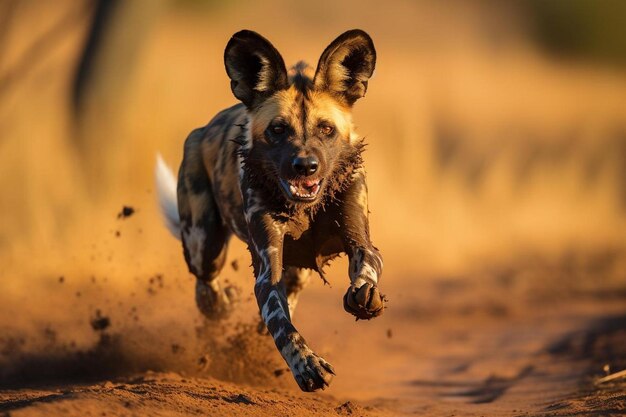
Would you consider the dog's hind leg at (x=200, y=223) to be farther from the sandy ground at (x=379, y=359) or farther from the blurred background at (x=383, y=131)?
the blurred background at (x=383, y=131)

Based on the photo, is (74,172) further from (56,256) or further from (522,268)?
(522,268)

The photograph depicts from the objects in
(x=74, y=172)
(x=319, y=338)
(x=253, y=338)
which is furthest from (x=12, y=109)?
(x=253, y=338)

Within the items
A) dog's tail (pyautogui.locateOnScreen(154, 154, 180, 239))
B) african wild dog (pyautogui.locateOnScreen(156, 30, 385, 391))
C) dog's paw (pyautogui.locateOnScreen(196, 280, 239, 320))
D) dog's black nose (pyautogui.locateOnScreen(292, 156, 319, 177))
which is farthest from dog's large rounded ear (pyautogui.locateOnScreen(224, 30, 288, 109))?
dog's tail (pyautogui.locateOnScreen(154, 154, 180, 239))

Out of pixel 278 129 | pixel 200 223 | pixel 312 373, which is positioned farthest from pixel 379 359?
pixel 312 373

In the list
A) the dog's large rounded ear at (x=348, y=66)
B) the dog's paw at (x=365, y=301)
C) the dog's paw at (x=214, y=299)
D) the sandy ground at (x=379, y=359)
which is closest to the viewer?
the dog's paw at (x=365, y=301)

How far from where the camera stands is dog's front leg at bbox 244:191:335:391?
3.46 metres

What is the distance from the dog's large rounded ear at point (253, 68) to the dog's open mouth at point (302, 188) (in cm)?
39

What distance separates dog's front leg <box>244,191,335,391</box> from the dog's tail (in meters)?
1.64

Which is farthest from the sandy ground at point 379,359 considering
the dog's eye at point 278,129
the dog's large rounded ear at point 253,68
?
the dog's large rounded ear at point 253,68

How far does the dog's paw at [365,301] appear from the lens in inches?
142

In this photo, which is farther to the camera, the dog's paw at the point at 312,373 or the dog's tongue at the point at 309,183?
the dog's tongue at the point at 309,183

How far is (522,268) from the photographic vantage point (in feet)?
30.1

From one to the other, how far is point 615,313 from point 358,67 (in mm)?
4374

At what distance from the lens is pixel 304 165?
377 cm
